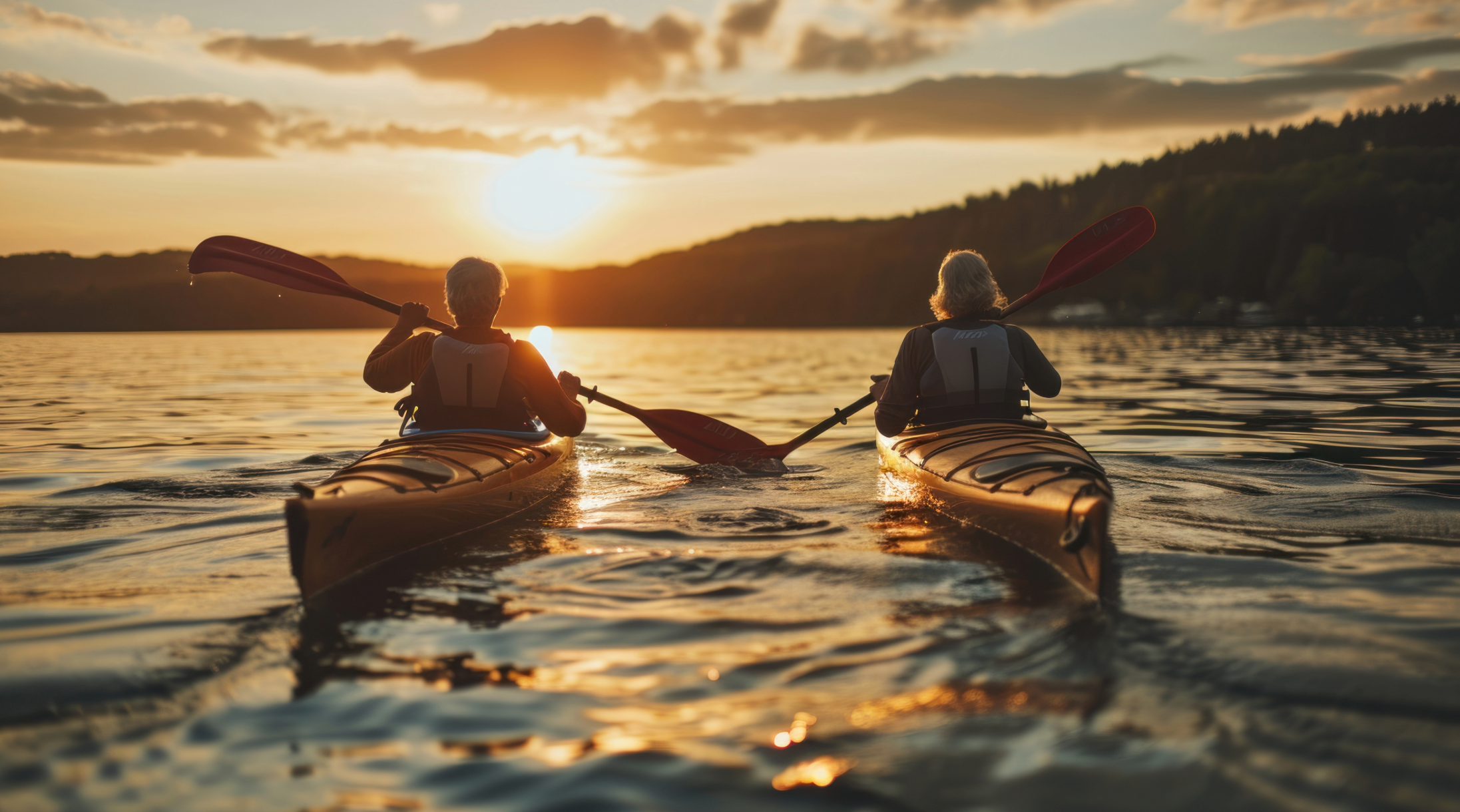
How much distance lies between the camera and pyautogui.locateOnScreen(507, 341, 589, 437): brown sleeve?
6016 millimetres

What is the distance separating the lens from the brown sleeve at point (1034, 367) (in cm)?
601

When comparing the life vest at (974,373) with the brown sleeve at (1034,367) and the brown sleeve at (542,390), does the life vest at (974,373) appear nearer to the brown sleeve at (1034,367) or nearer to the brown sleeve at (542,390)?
the brown sleeve at (1034,367)

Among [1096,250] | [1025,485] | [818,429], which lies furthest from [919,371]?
[1096,250]

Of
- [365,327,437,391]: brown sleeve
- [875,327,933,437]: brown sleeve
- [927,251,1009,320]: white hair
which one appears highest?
[927,251,1009,320]: white hair

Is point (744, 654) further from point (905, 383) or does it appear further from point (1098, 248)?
point (1098, 248)

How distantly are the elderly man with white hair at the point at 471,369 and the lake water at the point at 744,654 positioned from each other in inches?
31.0

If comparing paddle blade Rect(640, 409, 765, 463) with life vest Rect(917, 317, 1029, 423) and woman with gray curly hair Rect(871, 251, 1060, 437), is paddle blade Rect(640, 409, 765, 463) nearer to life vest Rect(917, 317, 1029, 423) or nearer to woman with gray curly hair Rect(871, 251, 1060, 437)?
woman with gray curly hair Rect(871, 251, 1060, 437)

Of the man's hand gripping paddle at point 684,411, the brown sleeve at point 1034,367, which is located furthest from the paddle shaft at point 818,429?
the brown sleeve at point 1034,367

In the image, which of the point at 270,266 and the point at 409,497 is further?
the point at 270,266

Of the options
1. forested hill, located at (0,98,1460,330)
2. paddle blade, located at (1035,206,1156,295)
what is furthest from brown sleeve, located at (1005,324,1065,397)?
forested hill, located at (0,98,1460,330)

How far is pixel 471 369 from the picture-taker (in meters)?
5.82

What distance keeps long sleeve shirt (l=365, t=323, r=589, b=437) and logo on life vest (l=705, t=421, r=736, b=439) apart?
8.56 feet

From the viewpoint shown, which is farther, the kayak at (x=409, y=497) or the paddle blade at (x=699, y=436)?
the paddle blade at (x=699, y=436)

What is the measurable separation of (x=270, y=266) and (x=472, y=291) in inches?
99.0
